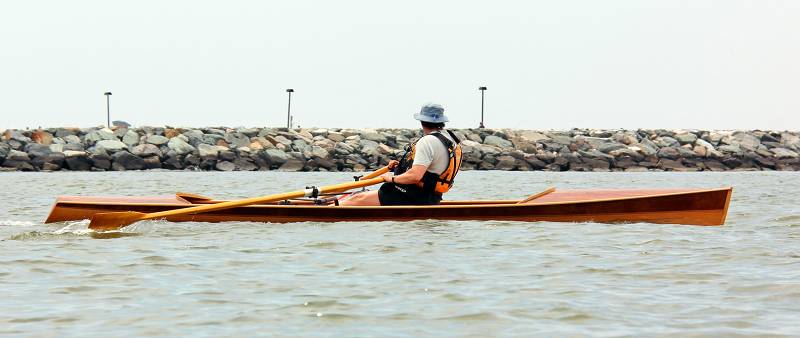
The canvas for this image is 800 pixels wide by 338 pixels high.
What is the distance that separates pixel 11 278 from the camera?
326 inches

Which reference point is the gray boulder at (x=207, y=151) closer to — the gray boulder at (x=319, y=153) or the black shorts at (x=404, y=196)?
the gray boulder at (x=319, y=153)

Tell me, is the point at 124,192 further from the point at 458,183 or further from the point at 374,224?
the point at 374,224

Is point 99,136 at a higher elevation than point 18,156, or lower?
higher

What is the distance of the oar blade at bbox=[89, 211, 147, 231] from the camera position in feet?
38.4

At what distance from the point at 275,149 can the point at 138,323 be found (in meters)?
33.7

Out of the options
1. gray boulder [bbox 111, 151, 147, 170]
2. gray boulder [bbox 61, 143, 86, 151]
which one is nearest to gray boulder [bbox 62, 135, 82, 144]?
gray boulder [bbox 61, 143, 86, 151]

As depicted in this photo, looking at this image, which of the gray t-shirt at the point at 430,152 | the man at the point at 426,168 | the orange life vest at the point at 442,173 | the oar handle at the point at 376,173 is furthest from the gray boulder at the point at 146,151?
the gray t-shirt at the point at 430,152

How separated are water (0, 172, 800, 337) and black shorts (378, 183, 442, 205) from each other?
12.0 inches

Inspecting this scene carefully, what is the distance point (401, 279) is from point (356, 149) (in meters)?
31.9

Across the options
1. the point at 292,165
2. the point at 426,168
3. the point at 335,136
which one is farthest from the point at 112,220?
the point at 335,136

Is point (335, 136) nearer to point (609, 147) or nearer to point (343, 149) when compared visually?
point (343, 149)

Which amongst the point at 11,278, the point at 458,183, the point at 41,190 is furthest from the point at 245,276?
the point at 458,183

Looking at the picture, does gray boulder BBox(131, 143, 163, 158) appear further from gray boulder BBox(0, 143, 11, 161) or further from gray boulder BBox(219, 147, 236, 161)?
gray boulder BBox(0, 143, 11, 161)

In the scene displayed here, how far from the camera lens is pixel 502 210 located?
11.9 meters
